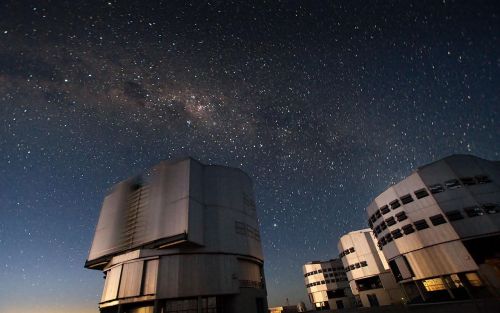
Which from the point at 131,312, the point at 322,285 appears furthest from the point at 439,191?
the point at 322,285

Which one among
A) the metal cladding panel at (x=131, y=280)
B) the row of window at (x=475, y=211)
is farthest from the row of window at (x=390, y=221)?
the metal cladding panel at (x=131, y=280)

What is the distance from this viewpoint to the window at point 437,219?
3712 cm

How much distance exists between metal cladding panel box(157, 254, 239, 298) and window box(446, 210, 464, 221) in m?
31.6

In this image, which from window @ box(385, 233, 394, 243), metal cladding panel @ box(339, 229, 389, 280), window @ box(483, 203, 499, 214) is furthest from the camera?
metal cladding panel @ box(339, 229, 389, 280)

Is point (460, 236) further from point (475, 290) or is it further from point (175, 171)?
point (175, 171)

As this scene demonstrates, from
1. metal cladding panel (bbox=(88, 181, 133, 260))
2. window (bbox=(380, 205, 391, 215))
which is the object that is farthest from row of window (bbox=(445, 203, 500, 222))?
metal cladding panel (bbox=(88, 181, 133, 260))

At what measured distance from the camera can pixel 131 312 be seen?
28.2 meters

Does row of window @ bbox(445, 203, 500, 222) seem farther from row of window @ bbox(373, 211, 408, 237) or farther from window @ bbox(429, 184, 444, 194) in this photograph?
row of window @ bbox(373, 211, 408, 237)

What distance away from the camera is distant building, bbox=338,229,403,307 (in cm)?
5886

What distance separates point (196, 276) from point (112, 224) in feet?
50.9

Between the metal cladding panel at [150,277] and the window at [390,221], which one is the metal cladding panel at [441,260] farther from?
the metal cladding panel at [150,277]

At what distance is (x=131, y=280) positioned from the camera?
27016 mm

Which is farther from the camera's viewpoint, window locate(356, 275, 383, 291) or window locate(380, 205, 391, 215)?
window locate(356, 275, 383, 291)

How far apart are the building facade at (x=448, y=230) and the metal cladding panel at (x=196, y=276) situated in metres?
30.0
